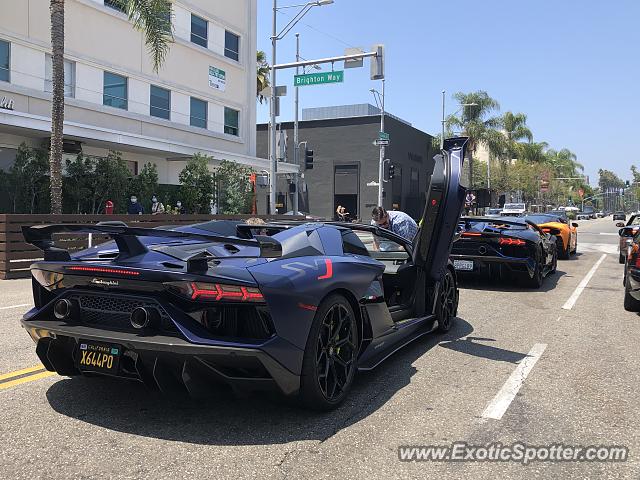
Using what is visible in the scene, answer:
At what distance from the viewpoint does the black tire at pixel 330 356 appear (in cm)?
353

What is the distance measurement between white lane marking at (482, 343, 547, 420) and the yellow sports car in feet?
36.2

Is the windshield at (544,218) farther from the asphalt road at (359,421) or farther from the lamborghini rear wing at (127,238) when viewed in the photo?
the lamborghini rear wing at (127,238)

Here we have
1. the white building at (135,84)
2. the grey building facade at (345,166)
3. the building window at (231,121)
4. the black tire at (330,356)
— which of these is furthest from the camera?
the grey building facade at (345,166)

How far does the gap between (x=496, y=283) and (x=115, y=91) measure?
1821 cm

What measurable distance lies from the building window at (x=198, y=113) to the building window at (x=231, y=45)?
3.58 m

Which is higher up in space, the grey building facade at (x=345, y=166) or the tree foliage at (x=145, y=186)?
the grey building facade at (x=345, y=166)

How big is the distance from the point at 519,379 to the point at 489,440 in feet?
4.61

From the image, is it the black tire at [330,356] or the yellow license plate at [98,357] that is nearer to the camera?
the yellow license plate at [98,357]

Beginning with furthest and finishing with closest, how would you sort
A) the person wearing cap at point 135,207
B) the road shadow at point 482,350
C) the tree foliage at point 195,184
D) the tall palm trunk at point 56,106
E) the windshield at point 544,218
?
the tree foliage at point 195,184 → the person wearing cap at point 135,207 → the windshield at point 544,218 → the tall palm trunk at point 56,106 → the road shadow at point 482,350

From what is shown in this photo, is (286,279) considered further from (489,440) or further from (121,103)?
(121,103)

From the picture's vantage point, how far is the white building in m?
18.7

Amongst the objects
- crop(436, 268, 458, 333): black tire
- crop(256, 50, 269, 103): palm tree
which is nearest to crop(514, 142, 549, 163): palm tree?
crop(256, 50, 269, 103): palm tree

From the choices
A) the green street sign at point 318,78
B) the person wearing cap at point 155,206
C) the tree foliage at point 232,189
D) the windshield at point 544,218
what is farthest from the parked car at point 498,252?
the tree foliage at point 232,189

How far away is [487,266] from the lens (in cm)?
977
